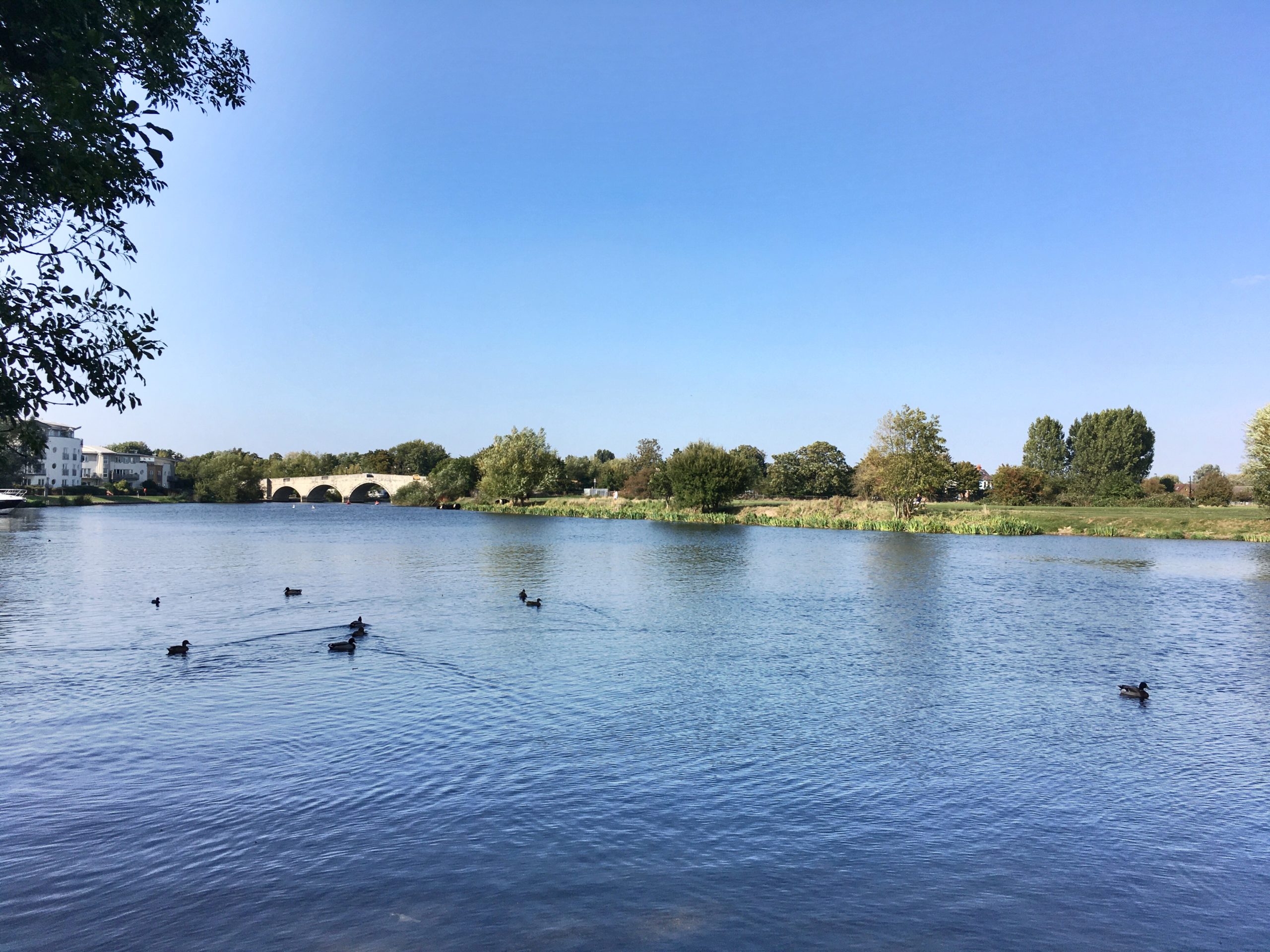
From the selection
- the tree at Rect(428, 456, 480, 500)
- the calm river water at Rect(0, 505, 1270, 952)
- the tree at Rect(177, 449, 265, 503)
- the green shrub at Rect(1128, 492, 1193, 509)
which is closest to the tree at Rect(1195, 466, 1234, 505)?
the green shrub at Rect(1128, 492, 1193, 509)

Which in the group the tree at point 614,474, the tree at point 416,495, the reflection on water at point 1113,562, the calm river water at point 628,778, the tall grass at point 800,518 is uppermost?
the tree at point 614,474

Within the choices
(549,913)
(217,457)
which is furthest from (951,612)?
(217,457)

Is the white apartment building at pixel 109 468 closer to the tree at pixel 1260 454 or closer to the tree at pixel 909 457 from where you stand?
the tree at pixel 909 457

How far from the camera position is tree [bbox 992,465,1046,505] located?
111 meters

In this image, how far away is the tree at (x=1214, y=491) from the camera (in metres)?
117

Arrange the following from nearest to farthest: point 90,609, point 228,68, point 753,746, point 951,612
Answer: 1. point 228,68
2. point 753,746
3. point 90,609
4. point 951,612

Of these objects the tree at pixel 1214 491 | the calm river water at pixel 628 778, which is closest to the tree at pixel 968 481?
the tree at pixel 1214 491

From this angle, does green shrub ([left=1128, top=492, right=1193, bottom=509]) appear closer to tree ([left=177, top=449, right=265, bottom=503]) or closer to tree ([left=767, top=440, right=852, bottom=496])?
tree ([left=767, top=440, right=852, bottom=496])

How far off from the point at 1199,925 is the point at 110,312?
14661mm

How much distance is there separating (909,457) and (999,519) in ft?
35.6

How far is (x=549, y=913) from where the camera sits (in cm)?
918

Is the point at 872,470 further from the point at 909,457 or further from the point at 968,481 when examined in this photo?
the point at 968,481

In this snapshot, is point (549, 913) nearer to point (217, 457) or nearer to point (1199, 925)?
point (1199, 925)

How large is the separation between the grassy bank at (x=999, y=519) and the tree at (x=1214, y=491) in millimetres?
16091
